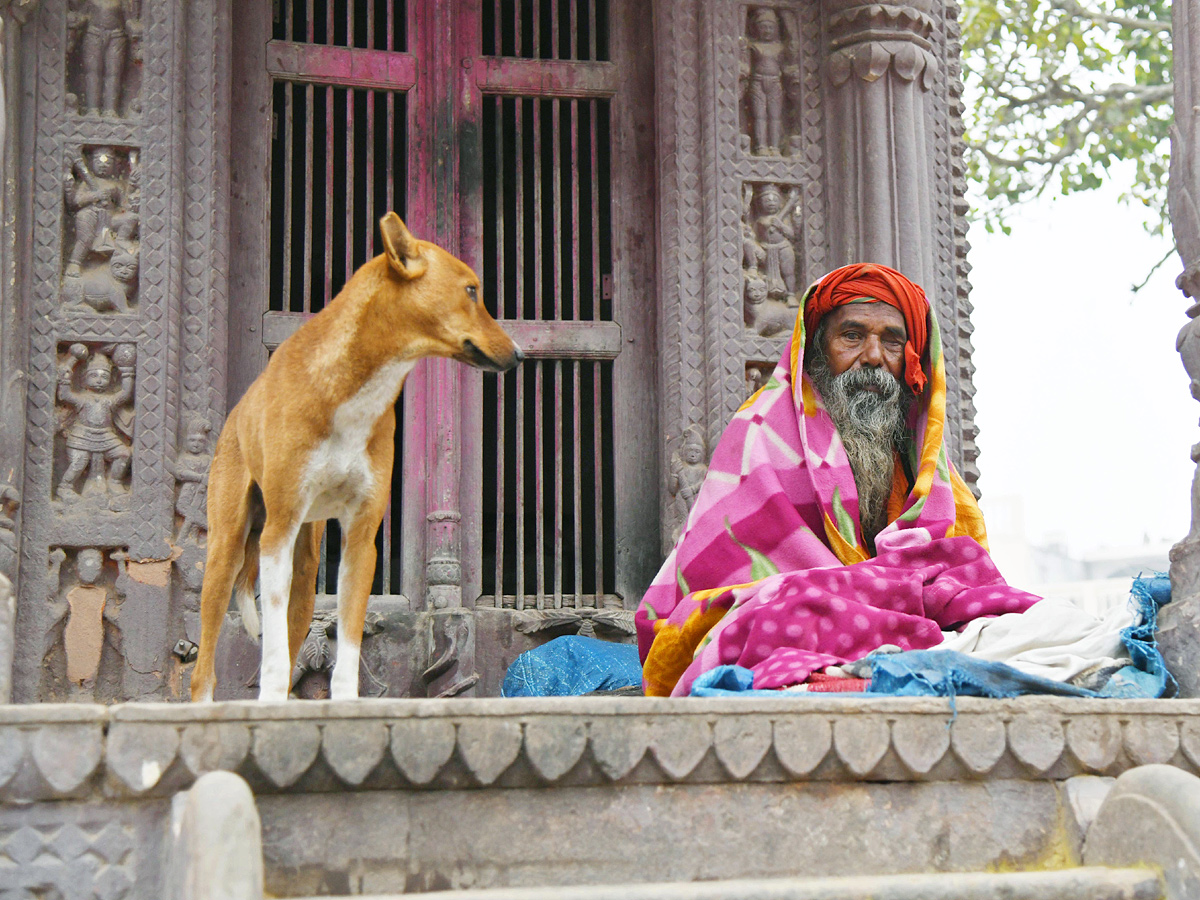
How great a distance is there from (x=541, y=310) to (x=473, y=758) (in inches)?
162

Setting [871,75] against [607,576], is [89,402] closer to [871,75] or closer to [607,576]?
[607,576]

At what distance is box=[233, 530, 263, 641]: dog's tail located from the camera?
13.3 feet

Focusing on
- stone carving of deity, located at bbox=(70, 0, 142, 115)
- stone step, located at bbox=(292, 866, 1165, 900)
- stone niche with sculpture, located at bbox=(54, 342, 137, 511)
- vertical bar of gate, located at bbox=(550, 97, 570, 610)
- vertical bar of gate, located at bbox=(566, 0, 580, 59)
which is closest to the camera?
stone step, located at bbox=(292, 866, 1165, 900)

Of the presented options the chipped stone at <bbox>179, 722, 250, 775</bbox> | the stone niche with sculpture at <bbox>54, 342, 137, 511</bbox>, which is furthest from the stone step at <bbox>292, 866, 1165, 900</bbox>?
the stone niche with sculpture at <bbox>54, 342, 137, 511</bbox>

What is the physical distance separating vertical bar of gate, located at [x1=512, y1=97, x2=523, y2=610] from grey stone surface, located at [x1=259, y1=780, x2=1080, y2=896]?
347 cm

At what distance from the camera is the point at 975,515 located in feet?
16.3

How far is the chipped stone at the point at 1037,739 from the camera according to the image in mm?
3049

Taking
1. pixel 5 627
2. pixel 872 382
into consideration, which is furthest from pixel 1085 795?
pixel 5 627

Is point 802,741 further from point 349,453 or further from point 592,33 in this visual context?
point 592,33

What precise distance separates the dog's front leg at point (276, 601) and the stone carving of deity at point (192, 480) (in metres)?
2.18

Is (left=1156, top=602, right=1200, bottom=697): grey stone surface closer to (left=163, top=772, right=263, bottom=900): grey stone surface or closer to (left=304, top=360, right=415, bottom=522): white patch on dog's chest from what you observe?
(left=304, top=360, right=415, bottom=522): white patch on dog's chest

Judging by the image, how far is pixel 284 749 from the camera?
108 inches

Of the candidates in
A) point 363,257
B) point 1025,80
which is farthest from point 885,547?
point 1025,80

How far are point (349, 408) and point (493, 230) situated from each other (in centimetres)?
323
